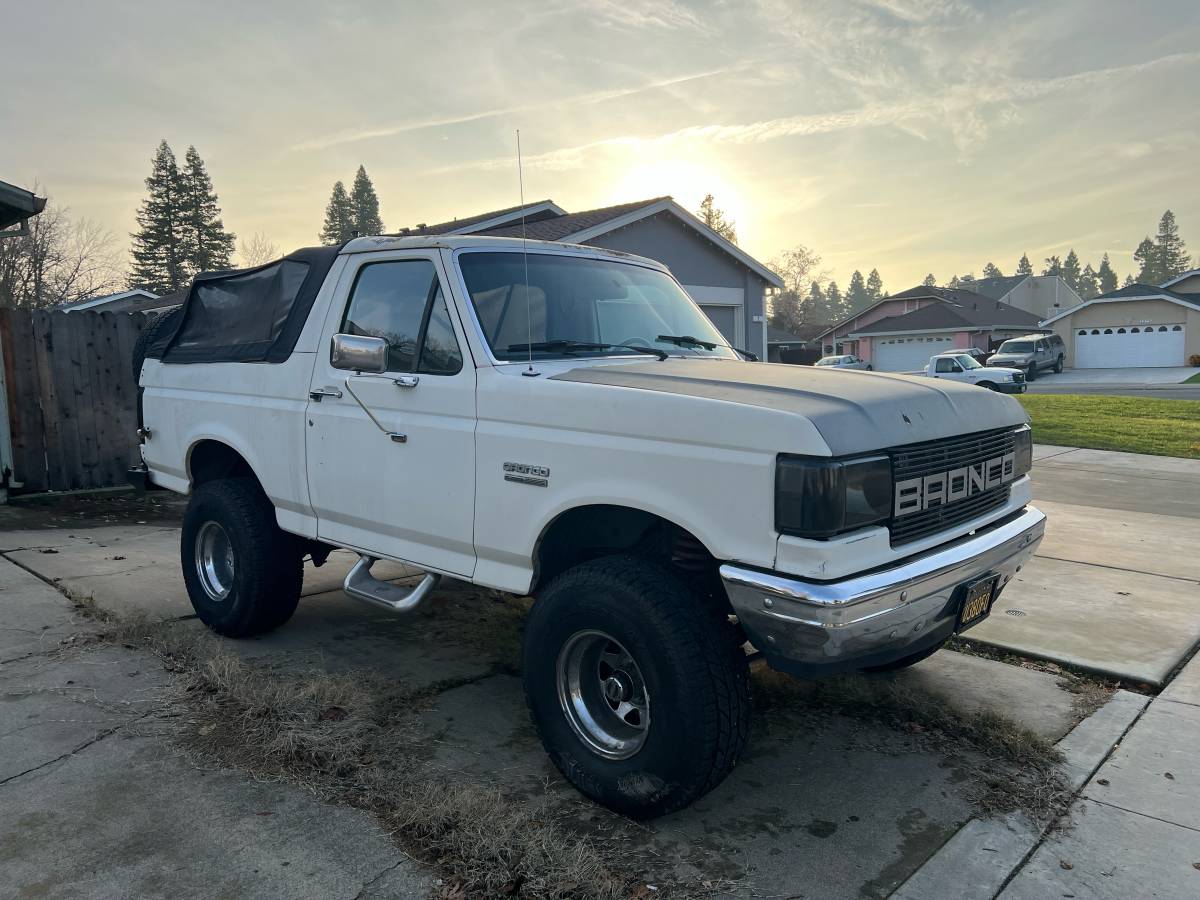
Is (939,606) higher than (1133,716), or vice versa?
(939,606)

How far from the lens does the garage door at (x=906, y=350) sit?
52.2 metres

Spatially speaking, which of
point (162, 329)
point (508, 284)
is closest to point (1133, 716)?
point (508, 284)

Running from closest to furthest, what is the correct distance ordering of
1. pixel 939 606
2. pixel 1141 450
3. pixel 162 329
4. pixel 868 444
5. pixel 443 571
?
1. pixel 868 444
2. pixel 939 606
3. pixel 443 571
4. pixel 162 329
5. pixel 1141 450

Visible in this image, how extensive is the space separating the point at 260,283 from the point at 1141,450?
1343cm

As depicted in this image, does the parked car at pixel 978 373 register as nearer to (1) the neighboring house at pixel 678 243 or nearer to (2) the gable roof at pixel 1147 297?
(1) the neighboring house at pixel 678 243

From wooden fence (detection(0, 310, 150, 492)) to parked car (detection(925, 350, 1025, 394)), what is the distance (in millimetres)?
20429

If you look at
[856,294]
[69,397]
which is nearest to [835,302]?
[856,294]

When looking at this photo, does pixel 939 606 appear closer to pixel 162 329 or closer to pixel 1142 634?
pixel 1142 634

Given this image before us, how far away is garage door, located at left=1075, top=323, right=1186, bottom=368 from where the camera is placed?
43.9 m

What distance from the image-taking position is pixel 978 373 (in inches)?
1080

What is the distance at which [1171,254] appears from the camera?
10412 centimetres

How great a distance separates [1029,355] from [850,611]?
42736 millimetres

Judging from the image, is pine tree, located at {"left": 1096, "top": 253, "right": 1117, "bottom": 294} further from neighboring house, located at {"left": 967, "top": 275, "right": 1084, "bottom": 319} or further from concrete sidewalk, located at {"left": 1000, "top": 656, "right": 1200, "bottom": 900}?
concrete sidewalk, located at {"left": 1000, "top": 656, "right": 1200, "bottom": 900}

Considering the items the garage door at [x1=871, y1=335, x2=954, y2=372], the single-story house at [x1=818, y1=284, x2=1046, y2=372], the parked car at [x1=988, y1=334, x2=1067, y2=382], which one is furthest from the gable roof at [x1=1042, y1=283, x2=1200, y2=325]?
the garage door at [x1=871, y1=335, x2=954, y2=372]
